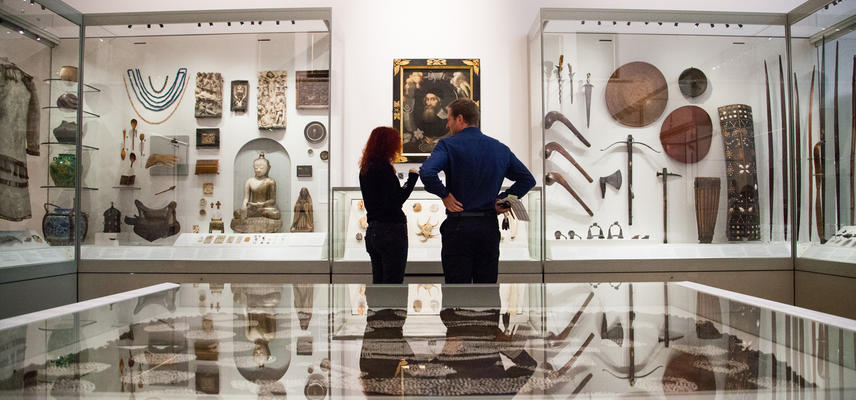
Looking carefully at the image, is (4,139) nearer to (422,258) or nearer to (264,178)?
(264,178)

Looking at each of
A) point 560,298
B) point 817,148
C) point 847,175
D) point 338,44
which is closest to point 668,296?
point 560,298

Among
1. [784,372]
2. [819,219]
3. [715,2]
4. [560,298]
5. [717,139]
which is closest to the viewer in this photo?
[784,372]

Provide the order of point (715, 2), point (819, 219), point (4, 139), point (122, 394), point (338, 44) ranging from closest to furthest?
point (122, 394) → point (4, 139) → point (819, 219) → point (338, 44) → point (715, 2)

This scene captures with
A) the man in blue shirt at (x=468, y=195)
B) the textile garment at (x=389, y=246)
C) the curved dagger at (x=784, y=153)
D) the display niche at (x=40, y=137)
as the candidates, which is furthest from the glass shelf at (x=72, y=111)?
the curved dagger at (x=784, y=153)

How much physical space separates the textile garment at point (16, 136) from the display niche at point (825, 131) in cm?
625

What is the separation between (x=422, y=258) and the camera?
4.30 metres

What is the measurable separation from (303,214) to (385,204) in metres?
1.62

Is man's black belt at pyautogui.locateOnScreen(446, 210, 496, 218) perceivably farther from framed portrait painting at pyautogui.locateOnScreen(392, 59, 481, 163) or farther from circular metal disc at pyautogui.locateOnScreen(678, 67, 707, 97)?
circular metal disc at pyautogui.locateOnScreen(678, 67, 707, 97)

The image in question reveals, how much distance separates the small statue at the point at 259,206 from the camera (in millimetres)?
4738

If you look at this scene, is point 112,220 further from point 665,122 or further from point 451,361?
point 665,122

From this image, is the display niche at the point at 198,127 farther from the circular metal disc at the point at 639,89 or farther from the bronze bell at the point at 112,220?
the circular metal disc at the point at 639,89

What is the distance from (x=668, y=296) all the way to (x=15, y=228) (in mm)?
4493

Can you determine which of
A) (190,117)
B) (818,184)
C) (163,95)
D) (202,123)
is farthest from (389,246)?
(818,184)

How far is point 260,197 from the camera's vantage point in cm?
480
